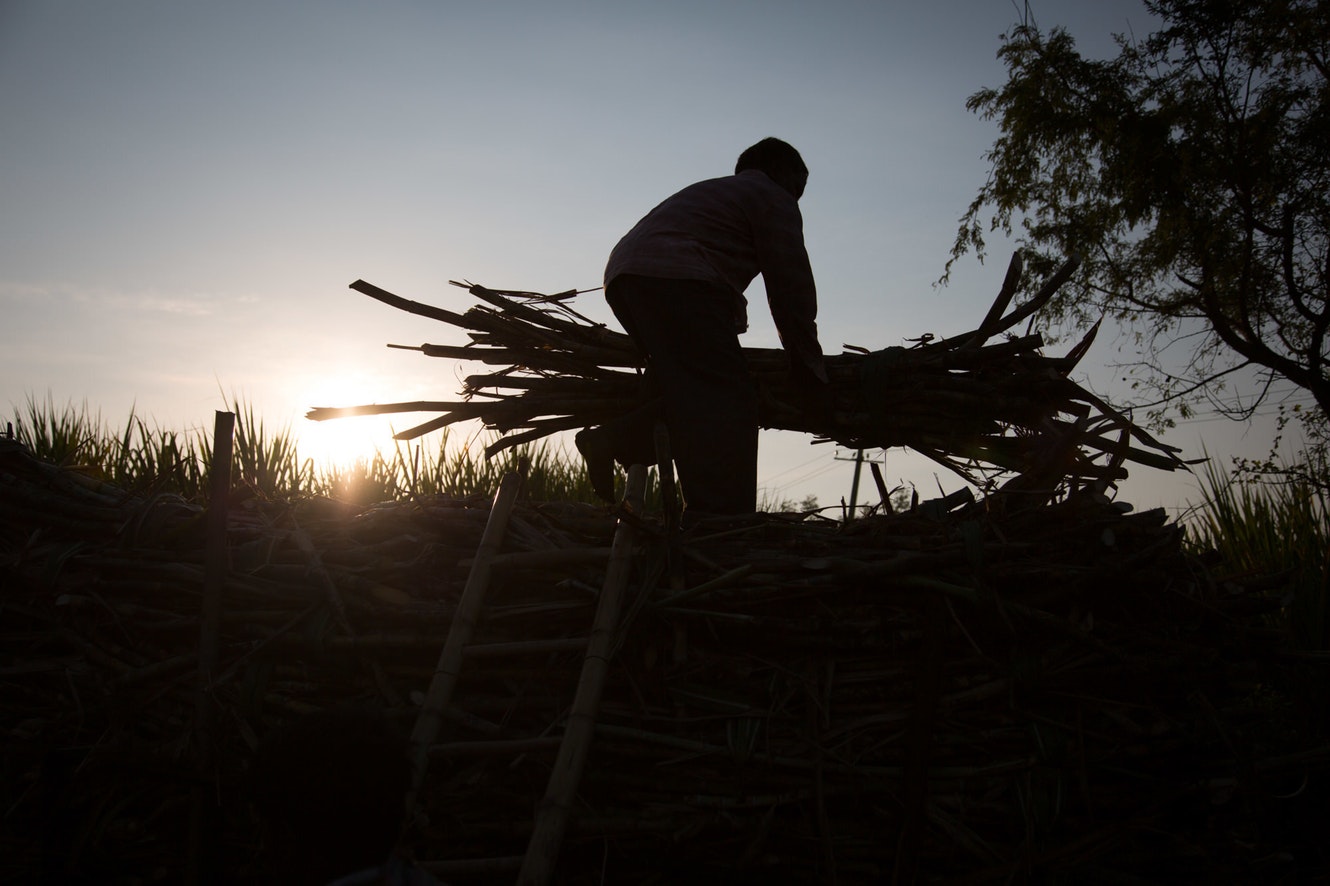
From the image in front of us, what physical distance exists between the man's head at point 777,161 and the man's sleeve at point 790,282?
0.33 meters

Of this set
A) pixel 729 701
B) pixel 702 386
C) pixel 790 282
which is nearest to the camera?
pixel 729 701

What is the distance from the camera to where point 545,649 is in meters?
2.29

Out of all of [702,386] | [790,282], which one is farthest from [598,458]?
[790,282]

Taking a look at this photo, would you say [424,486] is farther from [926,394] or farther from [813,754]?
[813,754]

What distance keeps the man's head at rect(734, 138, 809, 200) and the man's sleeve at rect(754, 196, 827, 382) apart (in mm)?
326

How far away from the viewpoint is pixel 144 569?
2.57 meters

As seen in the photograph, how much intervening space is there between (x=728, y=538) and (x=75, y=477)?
7.02 ft

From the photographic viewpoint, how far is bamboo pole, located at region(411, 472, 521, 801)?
215 centimetres

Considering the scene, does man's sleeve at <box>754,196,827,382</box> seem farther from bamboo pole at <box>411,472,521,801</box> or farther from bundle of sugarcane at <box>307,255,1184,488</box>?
bamboo pole at <box>411,472,521,801</box>

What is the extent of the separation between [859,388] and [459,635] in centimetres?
174

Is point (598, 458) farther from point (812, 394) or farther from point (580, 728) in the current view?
point (580, 728)

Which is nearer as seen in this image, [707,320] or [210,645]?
[210,645]

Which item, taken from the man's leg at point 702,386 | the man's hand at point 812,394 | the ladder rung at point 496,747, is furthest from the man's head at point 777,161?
the ladder rung at point 496,747

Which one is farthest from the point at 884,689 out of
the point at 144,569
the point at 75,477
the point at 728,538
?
the point at 75,477
